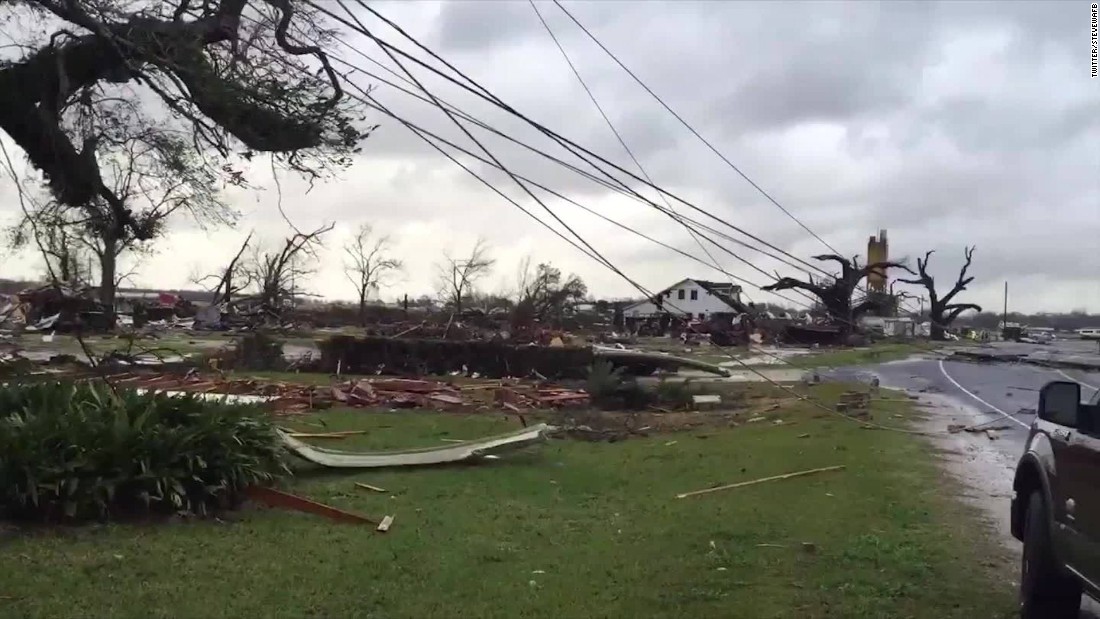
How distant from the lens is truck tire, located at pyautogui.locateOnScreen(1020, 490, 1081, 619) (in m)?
6.18

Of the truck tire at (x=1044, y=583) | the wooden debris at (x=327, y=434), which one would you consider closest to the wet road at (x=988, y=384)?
the truck tire at (x=1044, y=583)

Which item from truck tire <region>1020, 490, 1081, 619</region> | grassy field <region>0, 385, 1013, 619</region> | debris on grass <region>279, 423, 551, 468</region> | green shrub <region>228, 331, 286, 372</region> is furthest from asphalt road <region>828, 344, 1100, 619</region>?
green shrub <region>228, 331, 286, 372</region>

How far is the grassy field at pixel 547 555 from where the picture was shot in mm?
6598

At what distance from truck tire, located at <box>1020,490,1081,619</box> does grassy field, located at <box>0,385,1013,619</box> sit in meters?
0.40

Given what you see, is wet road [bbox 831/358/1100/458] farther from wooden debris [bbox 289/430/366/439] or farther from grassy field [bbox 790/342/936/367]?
wooden debris [bbox 289/430/366/439]

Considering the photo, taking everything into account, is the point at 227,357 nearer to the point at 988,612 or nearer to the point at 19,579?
the point at 19,579

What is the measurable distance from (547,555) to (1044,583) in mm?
3556

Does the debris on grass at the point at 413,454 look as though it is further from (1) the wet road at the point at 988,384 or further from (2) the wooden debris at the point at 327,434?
(1) the wet road at the point at 988,384

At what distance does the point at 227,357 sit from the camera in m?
29.8

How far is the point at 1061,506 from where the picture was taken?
5973mm

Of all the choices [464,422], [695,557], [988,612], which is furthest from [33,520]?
[464,422]

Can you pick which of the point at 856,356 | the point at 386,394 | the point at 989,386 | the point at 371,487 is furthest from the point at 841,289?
the point at 856,356

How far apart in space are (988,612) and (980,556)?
5.61 ft

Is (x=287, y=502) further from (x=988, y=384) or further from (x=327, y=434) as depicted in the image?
(x=988, y=384)
